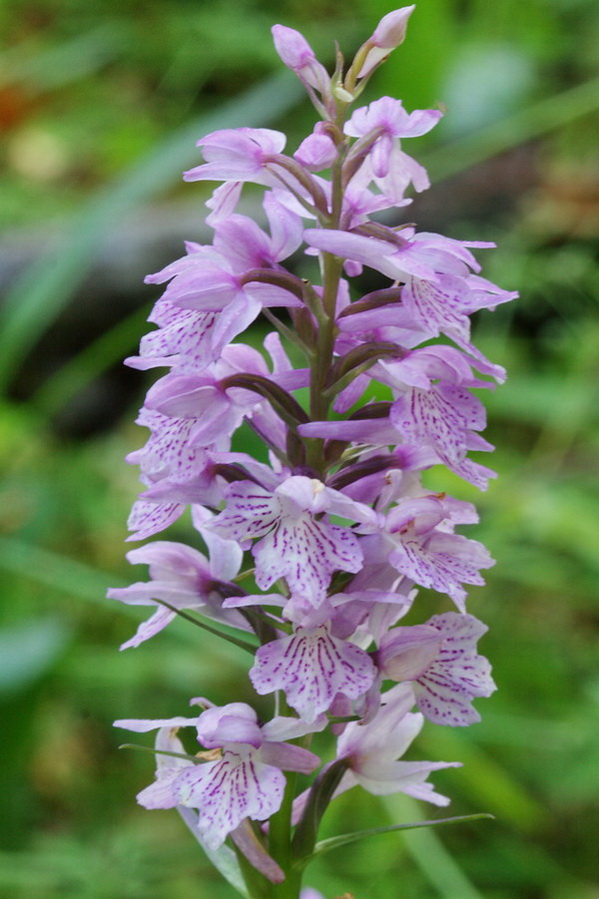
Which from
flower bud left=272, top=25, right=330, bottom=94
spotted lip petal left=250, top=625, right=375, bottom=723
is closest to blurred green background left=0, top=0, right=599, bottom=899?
spotted lip petal left=250, top=625, right=375, bottom=723

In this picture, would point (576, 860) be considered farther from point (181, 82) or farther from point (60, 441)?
point (181, 82)

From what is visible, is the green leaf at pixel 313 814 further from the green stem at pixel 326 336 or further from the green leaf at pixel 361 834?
the green stem at pixel 326 336

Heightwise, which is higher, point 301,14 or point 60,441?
point 301,14

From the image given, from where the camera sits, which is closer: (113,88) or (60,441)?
(60,441)

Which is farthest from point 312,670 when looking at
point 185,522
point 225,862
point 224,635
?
point 185,522

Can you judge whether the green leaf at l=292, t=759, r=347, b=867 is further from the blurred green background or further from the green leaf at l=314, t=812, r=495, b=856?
the blurred green background

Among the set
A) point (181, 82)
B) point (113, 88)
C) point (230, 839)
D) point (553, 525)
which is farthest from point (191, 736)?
point (113, 88)
